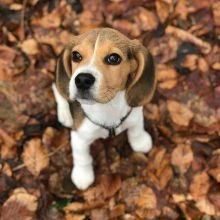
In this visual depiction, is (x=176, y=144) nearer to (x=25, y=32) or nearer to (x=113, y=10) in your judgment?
(x=113, y=10)

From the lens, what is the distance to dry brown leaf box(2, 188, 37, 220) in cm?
303

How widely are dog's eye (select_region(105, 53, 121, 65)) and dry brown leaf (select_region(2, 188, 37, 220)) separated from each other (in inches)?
50.5

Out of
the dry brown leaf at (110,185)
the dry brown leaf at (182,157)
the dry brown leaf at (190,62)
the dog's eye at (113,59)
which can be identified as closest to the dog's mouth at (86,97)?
the dog's eye at (113,59)

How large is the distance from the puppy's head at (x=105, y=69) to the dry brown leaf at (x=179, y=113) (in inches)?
30.5

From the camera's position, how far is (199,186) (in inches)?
123

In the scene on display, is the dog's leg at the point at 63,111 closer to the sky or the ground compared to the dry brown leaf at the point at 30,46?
closer to the ground

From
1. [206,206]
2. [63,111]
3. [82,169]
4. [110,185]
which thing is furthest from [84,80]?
[206,206]

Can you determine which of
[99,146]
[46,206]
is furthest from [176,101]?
[46,206]

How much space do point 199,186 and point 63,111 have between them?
1152 millimetres

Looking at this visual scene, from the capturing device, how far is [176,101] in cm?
344

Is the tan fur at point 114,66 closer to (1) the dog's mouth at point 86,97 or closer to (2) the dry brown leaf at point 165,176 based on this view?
(1) the dog's mouth at point 86,97

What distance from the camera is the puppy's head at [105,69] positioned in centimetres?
234

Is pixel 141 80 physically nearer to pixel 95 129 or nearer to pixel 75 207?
pixel 95 129

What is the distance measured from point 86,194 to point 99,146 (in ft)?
1.31
